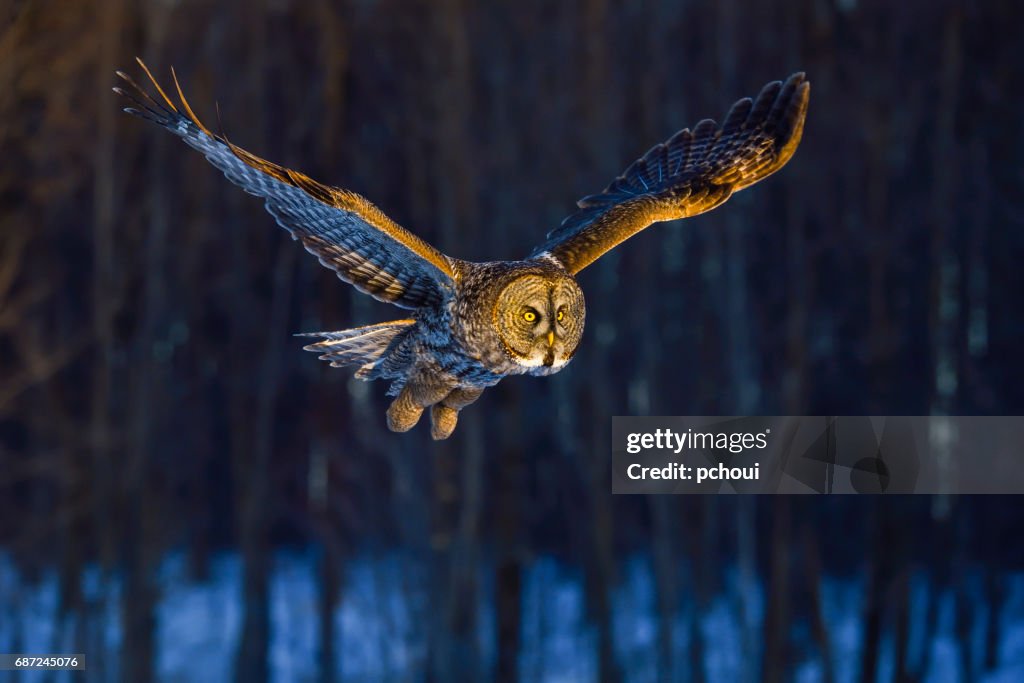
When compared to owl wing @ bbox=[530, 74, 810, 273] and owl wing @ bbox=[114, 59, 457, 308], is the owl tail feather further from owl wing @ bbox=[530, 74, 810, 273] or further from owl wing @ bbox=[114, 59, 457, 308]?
owl wing @ bbox=[530, 74, 810, 273]

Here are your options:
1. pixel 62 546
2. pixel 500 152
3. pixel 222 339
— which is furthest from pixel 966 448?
pixel 62 546

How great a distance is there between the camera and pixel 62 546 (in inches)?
472

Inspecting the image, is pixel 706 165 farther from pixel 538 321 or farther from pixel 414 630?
pixel 414 630

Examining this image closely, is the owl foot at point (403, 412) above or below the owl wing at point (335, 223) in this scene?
below

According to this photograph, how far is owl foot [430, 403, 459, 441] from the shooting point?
452 centimetres

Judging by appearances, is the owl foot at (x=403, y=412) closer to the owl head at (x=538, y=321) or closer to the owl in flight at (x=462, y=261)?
the owl in flight at (x=462, y=261)

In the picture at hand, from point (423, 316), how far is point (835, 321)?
28.1ft

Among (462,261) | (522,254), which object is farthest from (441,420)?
(522,254)

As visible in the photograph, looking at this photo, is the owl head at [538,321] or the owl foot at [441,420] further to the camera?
the owl foot at [441,420]

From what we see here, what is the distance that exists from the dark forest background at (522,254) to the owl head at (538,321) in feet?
19.8

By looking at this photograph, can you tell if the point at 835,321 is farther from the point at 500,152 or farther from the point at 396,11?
the point at 396,11

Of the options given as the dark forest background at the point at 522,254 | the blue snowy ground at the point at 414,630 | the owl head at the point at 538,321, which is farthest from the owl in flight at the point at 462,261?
the blue snowy ground at the point at 414,630

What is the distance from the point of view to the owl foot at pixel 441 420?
14.8ft

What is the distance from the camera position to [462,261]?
4172mm
